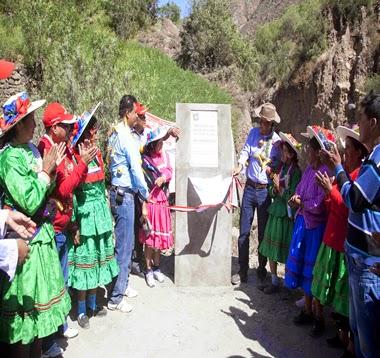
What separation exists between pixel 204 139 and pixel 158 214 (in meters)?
0.99

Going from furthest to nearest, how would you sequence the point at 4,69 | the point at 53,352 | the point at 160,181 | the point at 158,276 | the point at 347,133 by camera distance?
1. the point at 158,276
2. the point at 160,181
3. the point at 53,352
4. the point at 347,133
5. the point at 4,69

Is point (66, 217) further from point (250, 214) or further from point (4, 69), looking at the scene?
point (250, 214)

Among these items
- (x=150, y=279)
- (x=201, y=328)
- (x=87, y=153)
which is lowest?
(x=201, y=328)

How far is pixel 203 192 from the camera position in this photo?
15.7 feet

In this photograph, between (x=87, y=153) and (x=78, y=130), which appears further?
(x=78, y=130)

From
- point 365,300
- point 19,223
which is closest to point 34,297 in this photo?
point 19,223

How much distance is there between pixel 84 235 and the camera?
3.77 meters

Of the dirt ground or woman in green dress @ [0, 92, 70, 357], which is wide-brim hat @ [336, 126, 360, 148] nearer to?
the dirt ground

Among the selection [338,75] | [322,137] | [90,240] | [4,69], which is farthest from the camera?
[338,75]

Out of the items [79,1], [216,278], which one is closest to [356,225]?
[216,278]

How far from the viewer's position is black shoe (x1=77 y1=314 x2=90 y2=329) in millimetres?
3928

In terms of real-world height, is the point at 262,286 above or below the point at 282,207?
below

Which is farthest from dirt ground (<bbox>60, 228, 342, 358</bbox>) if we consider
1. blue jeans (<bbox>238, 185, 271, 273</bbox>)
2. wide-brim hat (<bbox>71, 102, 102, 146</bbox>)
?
wide-brim hat (<bbox>71, 102, 102, 146</bbox>)

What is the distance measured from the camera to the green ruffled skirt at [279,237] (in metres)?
4.54
